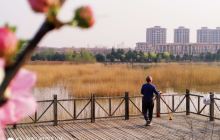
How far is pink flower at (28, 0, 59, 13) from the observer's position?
35 centimetres

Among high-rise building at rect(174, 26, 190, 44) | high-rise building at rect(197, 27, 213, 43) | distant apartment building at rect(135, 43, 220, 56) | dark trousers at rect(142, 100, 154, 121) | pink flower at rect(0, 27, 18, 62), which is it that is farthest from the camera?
high-rise building at rect(174, 26, 190, 44)

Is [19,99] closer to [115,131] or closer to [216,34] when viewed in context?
[115,131]

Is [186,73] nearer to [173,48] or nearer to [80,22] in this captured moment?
[80,22]

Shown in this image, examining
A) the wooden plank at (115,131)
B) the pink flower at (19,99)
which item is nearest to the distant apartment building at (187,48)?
the wooden plank at (115,131)

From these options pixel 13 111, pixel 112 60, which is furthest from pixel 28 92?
pixel 112 60

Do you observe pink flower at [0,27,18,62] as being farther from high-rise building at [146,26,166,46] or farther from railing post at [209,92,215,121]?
high-rise building at [146,26,166,46]

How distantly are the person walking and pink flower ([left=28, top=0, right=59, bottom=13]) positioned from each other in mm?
10698

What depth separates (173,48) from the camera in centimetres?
12006

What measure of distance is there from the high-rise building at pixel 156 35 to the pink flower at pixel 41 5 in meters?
145

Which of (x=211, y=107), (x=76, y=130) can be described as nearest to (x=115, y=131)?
(x=76, y=130)

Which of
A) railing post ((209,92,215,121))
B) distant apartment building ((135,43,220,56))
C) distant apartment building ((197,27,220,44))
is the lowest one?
railing post ((209,92,215,121))

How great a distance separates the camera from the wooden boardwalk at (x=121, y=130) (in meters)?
10.7

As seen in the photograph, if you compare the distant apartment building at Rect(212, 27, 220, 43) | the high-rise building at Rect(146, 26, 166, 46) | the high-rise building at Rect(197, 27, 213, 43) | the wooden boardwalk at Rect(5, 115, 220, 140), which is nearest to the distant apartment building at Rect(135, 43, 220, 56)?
the high-rise building at Rect(146, 26, 166, 46)

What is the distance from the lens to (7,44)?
342mm
